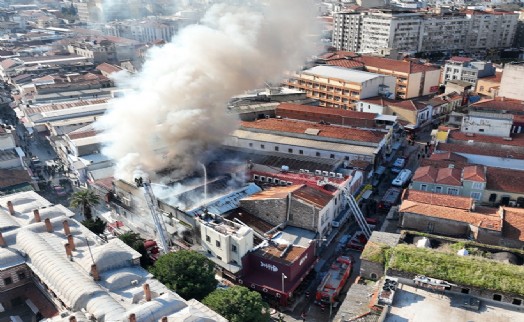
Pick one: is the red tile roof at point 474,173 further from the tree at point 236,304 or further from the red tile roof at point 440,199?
the tree at point 236,304

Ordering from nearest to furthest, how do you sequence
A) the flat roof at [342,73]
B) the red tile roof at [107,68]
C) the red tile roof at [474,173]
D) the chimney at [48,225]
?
the chimney at [48,225] < the red tile roof at [474,173] < the flat roof at [342,73] < the red tile roof at [107,68]

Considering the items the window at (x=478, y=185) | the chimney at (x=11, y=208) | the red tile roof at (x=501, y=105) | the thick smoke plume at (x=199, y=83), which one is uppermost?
the thick smoke plume at (x=199, y=83)

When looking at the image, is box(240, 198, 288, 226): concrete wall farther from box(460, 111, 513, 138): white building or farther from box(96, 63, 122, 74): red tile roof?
box(96, 63, 122, 74): red tile roof

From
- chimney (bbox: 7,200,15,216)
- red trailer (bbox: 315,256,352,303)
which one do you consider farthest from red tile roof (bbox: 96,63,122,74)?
red trailer (bbox: 315,256,352,303)

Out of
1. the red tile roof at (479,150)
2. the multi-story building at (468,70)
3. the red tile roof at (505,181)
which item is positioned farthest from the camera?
the multi-story building at (468,70)

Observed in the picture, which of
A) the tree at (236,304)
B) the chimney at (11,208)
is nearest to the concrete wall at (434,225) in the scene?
the tree at (236,304)

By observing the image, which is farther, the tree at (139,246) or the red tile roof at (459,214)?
the red tile roof at (459,214)

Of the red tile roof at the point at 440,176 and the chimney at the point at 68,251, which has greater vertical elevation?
the chimney at the point at 68,251
